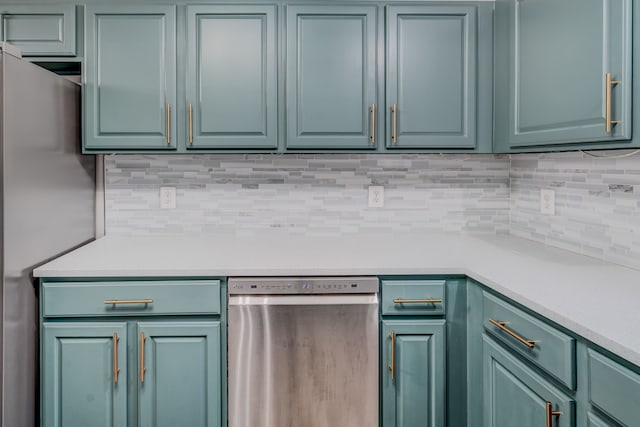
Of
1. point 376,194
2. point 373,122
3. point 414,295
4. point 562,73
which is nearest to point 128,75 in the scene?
point 373,122

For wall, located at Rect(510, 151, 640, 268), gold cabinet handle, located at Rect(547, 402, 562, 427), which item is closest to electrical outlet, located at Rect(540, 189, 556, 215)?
wall, located at Rect(510, 151, 640, 268)

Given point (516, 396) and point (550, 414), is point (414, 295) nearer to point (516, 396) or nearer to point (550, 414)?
point (516, 396)

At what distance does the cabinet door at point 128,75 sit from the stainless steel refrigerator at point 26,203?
126 mm

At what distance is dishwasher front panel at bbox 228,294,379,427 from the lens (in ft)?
5.66

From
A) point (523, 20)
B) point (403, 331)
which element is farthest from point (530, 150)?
point (403, 331)

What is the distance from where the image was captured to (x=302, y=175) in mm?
2420

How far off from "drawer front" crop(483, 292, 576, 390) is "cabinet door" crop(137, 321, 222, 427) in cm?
99

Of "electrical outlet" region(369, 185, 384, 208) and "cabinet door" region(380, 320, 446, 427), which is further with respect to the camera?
"electrical outlet" region(369, 185, 384, 208)

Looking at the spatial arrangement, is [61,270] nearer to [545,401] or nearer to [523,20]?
[545,401]

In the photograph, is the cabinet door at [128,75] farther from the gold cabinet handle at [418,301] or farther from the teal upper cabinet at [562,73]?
the teal upper cabinet at [562,73]

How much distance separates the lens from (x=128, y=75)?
2.04 metres

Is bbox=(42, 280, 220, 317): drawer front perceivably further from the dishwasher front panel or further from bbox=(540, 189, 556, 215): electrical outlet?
bbox=(540, 189, 556, 215): electrical outlet

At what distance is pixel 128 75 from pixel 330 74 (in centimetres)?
90

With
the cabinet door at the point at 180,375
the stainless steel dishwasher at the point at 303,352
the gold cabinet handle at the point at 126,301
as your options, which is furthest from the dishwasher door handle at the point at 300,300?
the gold cabinet handle at the point at 126,301
